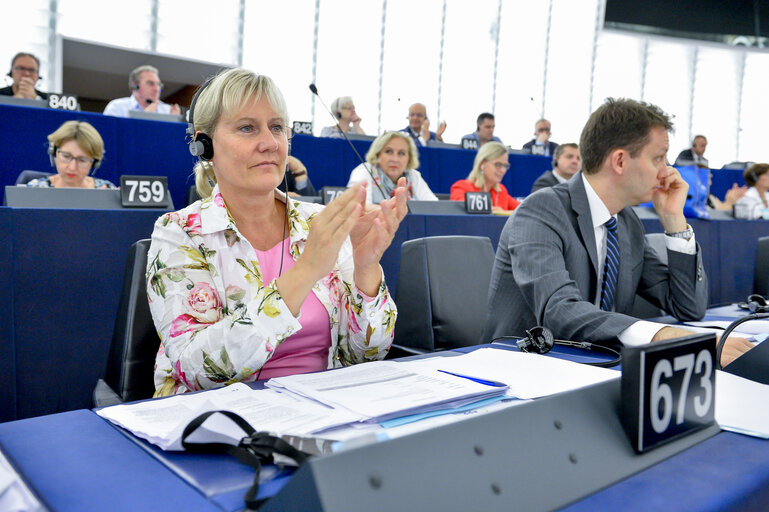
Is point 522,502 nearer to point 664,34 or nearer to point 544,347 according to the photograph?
point 544,347

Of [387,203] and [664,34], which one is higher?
[664,34]

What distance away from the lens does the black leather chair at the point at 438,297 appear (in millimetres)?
1808

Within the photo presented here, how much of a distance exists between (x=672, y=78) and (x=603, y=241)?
11051 mm

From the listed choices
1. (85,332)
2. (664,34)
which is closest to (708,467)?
(85,332)

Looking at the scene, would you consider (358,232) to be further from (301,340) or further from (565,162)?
(565,162)

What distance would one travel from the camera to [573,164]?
4.64m

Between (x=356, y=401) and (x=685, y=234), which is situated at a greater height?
(x=685, y=234)

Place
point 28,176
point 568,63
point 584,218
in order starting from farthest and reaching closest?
point 568,63 → point 28,176 → point 584,218

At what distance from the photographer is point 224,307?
3.71 ft

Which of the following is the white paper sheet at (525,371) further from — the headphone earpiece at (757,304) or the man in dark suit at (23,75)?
the man in dark suit at (23,75)

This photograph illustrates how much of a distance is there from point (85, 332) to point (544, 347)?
1385mm

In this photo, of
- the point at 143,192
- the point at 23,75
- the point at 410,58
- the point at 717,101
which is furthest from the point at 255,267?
the point at 717,101

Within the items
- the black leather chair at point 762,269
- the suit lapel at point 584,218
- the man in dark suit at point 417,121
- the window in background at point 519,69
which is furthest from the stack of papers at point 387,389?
the window in background at point 519,69

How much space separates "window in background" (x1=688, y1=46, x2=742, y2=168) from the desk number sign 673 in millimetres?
11900
